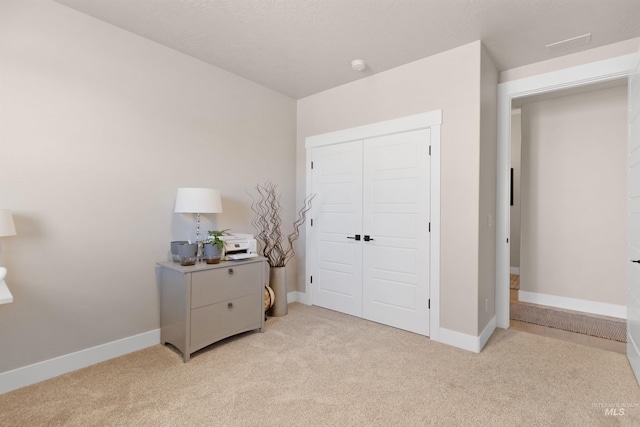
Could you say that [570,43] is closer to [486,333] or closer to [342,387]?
[486,333]

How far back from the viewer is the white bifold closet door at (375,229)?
9.75 feet

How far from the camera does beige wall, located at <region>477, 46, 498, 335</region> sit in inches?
105

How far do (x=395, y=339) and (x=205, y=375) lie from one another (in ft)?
5.24

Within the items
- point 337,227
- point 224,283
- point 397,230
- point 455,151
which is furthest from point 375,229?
point 224,283

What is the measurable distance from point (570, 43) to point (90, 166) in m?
3.89

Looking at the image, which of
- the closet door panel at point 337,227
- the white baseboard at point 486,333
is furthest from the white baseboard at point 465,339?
the closet door panel at point 337,227

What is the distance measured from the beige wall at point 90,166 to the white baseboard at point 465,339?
2.36m

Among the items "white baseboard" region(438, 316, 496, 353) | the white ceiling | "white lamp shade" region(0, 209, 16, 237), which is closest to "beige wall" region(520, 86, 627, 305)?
the white ceiling

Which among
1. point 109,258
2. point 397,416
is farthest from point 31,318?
point 397,416

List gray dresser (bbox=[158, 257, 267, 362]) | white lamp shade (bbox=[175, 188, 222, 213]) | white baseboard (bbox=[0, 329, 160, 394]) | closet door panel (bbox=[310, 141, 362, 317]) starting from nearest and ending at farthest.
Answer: white baseboard (bbox=[0, 329, 160, 394]), gray dresser (bbox=[158, 257, 267, 362]), white lamp shade (bbox=[175, 188, 222, 213]), closet door panel (bbox=[310, 141, 362, 317])

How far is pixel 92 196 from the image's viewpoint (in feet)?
7.74

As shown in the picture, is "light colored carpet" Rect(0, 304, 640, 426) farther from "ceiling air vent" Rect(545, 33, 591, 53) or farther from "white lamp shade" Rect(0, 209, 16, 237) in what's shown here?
"ceiling air vent" Rect(545, 33, 591, 53)

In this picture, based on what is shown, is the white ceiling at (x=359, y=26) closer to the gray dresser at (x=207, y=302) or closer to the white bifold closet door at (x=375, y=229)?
the white bifold closet door at (x=375, y=229)

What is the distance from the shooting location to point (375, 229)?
3275 millimetres
